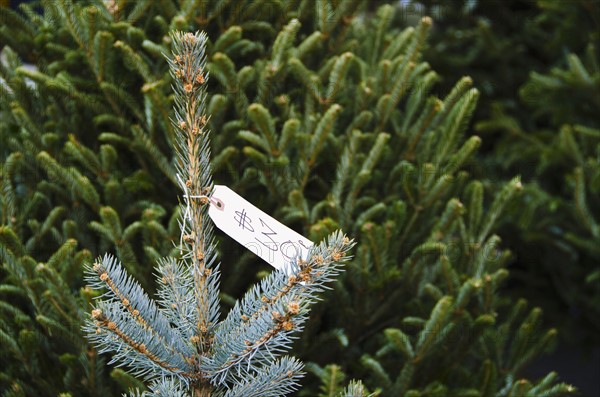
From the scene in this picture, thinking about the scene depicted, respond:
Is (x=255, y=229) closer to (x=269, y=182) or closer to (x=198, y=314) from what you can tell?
(x=198, y=314)

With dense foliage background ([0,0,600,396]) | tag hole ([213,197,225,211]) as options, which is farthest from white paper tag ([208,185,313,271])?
dense foliage background ([0,0,600,396])

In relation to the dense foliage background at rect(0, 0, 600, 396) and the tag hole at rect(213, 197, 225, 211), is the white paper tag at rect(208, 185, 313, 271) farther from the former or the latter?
the dense foliage background at rect(0, 0, 600, 396)

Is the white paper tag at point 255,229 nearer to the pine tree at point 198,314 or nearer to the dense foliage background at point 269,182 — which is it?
the pine tree at point 198,314

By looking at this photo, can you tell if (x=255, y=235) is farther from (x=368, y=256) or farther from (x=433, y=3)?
(x=433, y=3)

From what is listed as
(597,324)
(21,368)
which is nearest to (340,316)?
(21,368)

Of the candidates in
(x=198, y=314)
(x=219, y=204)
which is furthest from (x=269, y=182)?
(x=198, y=314)
